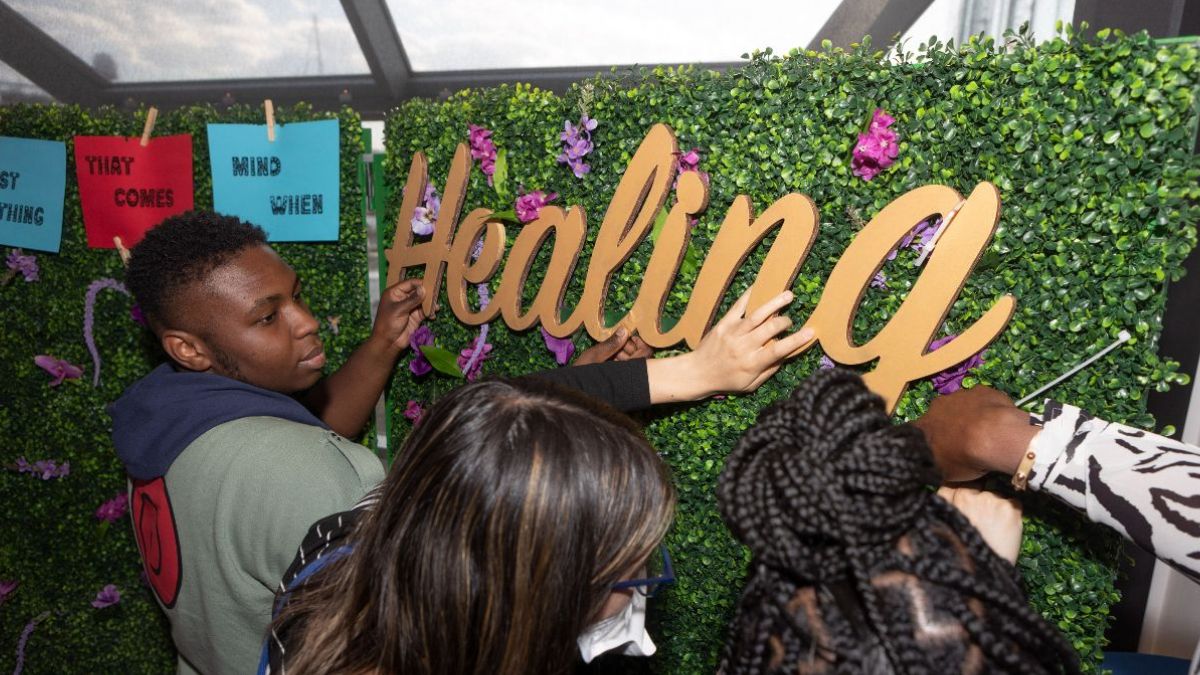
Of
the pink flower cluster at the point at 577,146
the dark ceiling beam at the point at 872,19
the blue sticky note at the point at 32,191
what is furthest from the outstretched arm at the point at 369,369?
the dark ceiling beam at the point at 872,19

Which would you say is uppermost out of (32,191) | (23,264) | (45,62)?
(45,62)

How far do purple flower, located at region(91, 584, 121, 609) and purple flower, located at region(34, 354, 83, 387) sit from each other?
31.2 inches

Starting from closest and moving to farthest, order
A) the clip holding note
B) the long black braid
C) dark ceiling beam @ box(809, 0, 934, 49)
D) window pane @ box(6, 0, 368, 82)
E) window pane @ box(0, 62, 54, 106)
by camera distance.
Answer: the long black braid
the clip holding note
dark ceiling beam @ box(809, 0, 934, 49)
window pane @ box(6, 0, 368, 82)
window pane @ box(0, 62, 54, 106)

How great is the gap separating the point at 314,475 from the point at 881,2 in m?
2.77

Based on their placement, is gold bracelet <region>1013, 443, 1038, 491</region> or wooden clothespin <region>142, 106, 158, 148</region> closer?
gold bracelet <region>1013, 443, 1038, 491</region>

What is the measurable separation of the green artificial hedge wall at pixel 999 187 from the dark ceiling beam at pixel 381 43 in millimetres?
1952

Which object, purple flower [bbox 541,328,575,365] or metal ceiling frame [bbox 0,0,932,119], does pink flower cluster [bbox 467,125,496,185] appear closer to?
purple flower [bbox 541,328,575,365]

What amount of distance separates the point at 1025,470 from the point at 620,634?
700 mm

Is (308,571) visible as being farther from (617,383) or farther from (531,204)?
(531,204)

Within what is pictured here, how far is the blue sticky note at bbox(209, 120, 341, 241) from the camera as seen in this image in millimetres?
2189

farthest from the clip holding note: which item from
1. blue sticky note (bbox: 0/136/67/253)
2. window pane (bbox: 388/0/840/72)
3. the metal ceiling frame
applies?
blue sticky note (bbox: 0/136/67/253)

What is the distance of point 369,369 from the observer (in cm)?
212

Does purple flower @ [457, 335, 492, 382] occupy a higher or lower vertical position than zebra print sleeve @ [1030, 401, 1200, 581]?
lower

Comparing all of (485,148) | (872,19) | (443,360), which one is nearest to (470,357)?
(443,360)
